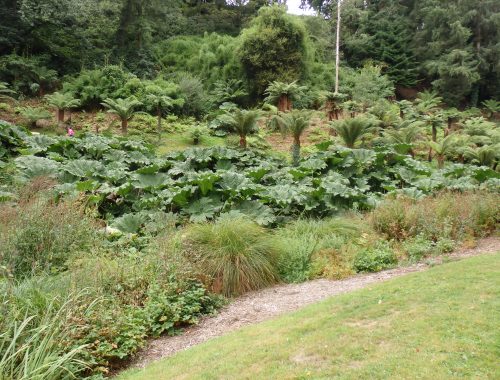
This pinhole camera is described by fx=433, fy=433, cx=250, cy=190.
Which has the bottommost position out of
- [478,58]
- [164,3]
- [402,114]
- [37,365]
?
[37,365]

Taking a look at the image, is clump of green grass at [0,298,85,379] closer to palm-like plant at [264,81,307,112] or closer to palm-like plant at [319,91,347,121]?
palm-like plant at [264,81,307,112]

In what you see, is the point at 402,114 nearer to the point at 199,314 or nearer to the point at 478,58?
the point at 478,58

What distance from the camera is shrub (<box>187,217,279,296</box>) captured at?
18.3 feet

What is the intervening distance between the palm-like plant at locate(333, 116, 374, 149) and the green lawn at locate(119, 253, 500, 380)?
9192 millimetres

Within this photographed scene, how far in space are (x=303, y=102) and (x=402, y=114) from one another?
4807 millimetres

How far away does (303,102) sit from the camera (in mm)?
21469

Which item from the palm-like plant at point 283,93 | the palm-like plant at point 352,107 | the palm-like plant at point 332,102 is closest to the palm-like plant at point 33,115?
the palm-like plant at point 283,93

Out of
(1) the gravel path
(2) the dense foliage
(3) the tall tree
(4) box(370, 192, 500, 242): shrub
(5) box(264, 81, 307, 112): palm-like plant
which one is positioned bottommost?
(1) the gravel path

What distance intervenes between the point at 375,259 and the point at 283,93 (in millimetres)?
13721

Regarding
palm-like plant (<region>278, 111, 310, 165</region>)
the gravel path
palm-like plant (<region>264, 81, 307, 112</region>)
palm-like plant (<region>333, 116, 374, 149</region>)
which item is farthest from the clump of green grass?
palm-like plant (<region>264, 81, 307, 112</region>)

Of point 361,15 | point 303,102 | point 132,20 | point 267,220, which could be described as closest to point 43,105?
point 132,20

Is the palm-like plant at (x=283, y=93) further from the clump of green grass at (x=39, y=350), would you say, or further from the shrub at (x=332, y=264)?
the clump of green grass at (x=39, y=350)

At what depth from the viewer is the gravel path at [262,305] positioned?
439 cm

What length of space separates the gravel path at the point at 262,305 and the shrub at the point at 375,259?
7.4 inches
